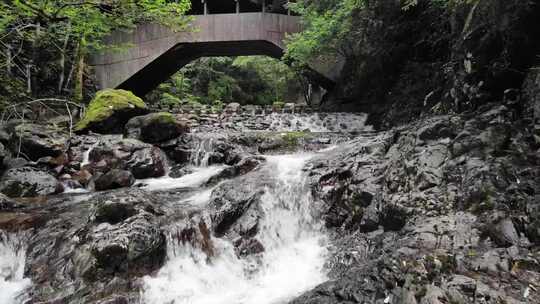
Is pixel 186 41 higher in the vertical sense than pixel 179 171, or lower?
higher

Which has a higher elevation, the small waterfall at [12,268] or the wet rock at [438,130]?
the wet rock at [438,130]

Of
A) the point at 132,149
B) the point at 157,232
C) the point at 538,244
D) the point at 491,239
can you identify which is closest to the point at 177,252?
the point at 157,232

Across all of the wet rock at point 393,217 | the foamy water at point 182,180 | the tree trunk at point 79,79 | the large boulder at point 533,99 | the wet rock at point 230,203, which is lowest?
the foamy water at point 182,180

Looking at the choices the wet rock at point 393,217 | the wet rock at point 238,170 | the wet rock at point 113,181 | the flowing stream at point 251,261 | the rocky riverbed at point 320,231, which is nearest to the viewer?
the rocky riverbed at point 320,231

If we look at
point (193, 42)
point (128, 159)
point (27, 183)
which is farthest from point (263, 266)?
point (193, 42)

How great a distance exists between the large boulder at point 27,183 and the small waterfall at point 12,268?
271 centimetres

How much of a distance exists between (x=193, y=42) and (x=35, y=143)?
932cm

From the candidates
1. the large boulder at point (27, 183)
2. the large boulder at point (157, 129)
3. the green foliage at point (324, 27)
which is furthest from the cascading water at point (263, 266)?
the green foliage at point (324, 27)

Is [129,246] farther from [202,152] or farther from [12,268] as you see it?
[202,152]

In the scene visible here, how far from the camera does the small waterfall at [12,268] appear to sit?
4.18 meters

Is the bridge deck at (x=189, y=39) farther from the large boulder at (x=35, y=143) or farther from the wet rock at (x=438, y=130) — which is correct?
the wet rock at (x=438, y=130)

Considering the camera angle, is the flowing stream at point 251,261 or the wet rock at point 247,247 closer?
the flowing stream at point 251,261

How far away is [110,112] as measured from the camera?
39.4ft

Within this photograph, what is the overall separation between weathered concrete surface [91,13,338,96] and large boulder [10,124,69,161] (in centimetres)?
800
